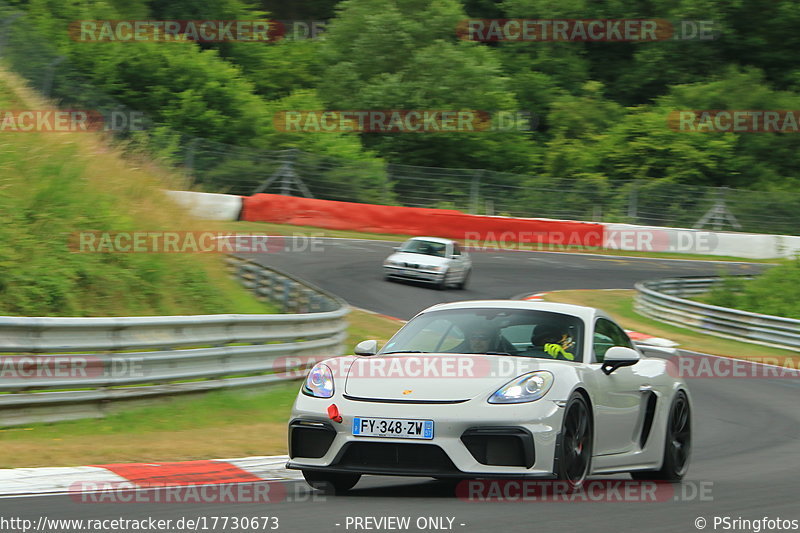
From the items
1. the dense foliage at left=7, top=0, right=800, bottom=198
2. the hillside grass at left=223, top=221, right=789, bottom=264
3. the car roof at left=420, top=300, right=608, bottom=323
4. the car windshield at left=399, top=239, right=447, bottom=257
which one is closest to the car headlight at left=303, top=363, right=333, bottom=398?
the car roof at left=420, top=300, right=608, bottom=323

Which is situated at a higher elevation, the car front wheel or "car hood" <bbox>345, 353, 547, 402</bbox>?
"car hood" <bbox>345, 353, 547, 402</bbox>

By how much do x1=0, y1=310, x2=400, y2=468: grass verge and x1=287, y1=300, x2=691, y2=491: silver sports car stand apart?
6.72ft

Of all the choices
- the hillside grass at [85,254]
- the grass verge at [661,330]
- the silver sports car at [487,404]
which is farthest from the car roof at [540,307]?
the grass verge at [661,330]

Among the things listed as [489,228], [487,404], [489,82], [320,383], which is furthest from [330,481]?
[489,82]

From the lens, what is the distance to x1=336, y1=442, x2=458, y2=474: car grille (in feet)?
21.6

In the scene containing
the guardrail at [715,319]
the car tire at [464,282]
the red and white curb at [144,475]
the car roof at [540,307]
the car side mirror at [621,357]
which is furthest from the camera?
the car tire at [464,282]

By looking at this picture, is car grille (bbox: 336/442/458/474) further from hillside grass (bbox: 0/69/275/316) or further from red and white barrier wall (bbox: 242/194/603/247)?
red and white barrier wall (bbox: 242/194/603/247)

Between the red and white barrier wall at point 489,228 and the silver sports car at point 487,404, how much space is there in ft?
79.6

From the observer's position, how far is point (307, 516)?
238 inches

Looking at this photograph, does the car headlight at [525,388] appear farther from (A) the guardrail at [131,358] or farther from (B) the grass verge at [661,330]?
(B) the grass verge at [661,330]

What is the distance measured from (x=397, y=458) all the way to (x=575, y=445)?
44.9 inches

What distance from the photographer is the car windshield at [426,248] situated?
87.0 ft

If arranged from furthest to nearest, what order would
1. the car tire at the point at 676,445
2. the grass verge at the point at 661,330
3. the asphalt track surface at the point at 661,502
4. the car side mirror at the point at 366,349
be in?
the grass verge at the point at 661,330 < the car tire at the point at 676,445 < the car side mirror at the point at 366,349 < the asphalt track surface at the point at 661,502

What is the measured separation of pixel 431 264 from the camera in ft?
85.5
